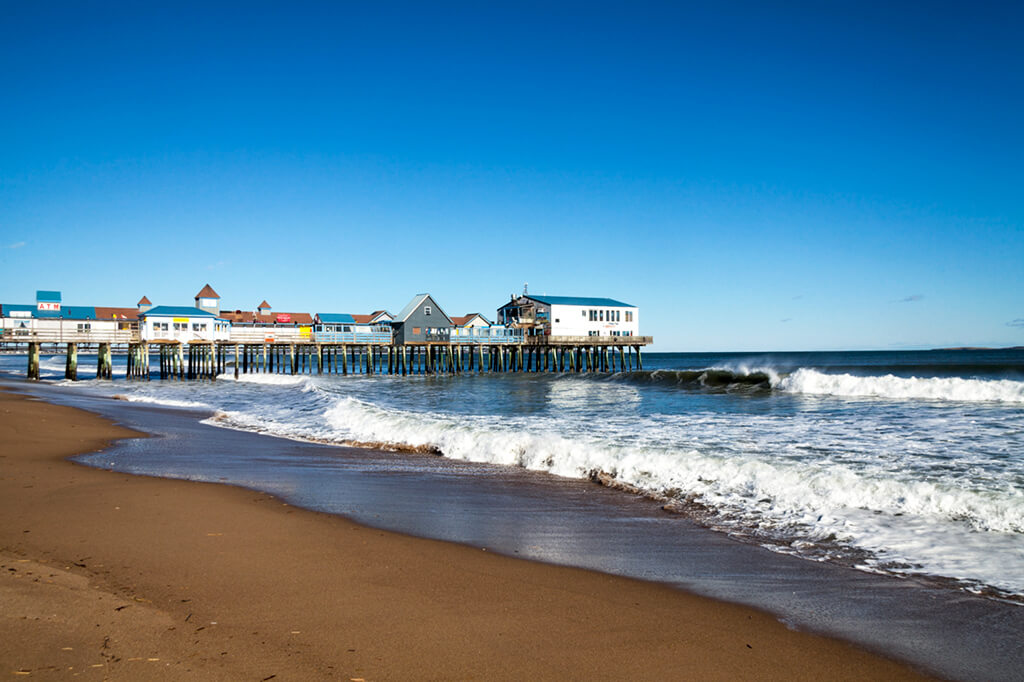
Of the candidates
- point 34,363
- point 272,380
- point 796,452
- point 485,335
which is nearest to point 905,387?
point 796,452

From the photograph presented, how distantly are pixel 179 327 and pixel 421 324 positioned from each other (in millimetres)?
17725

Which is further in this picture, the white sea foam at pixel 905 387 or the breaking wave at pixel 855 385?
the breaking wave at pixel 855 385

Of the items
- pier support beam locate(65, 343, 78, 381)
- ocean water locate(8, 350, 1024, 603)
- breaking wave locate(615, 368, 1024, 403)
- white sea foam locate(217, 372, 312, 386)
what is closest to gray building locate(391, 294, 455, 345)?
white sea foam locate(217, 372, 312, 386)

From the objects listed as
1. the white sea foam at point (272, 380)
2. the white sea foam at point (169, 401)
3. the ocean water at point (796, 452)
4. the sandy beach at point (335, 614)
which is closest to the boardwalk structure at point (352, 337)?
the white sea foam at point (272, 380)

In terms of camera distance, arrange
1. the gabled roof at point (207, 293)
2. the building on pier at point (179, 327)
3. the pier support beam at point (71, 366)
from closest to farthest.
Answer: the pier support beam at point (71, 366), the building on pier at point (179, 327), the gabled roof at point (207, 293)

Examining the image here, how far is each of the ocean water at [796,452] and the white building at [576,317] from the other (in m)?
28.0

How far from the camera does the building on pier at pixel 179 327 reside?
1836 inches

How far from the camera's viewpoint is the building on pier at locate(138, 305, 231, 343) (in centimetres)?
4663

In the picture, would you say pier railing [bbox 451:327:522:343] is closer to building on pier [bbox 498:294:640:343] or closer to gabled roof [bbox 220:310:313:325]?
building on pier [bbox 498:294:640:343]

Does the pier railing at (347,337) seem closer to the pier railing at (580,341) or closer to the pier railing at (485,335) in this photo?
the pier railing at (485,335)

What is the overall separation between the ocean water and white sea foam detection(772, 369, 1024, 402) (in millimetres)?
70

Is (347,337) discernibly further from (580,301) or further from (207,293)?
(207,293)

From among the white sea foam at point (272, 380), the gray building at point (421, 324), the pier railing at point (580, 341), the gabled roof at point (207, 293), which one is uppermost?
the gabled roof at point (207, 293)

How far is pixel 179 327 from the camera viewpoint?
157 feet
